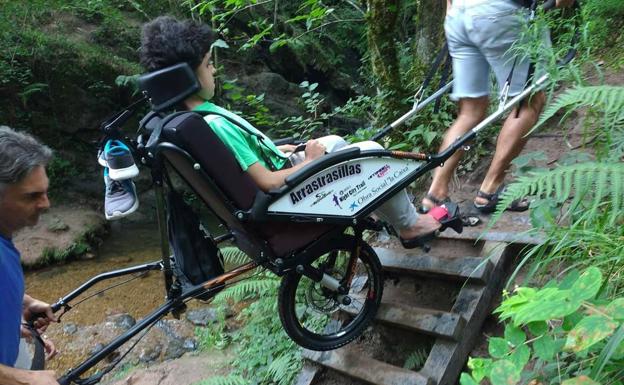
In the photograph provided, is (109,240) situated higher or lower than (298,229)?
lower

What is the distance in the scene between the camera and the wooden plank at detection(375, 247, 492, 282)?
2.46m

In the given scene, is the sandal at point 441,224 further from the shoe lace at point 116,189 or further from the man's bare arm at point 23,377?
the man's bare arm at point 23,377

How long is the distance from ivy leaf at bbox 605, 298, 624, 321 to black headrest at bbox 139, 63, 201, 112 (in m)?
1.71

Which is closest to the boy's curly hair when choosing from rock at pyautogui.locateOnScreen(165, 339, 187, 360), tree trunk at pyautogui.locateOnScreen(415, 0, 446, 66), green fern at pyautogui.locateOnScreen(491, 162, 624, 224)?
green fern at pyautogui.locateOnScreen(491, 162, 624, 224)

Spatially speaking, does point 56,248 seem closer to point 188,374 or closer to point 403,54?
point 188,374

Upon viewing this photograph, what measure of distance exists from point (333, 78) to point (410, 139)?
8393 mm

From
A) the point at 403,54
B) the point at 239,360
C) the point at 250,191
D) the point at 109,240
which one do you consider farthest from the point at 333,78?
the point at 250,191

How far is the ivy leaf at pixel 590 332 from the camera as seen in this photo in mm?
1135

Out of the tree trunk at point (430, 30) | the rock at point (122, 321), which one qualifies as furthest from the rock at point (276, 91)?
the rock at point (122, 321)

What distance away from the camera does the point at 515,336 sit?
1.32 m

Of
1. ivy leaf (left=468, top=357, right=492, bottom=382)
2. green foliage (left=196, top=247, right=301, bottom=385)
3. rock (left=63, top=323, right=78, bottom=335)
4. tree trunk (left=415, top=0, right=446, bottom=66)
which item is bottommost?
rock (left=63, top=323, right=78, bottom=335)

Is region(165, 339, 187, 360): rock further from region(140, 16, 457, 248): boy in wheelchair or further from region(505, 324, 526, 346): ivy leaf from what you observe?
region(505, 324, 526, 346): ivy leaf

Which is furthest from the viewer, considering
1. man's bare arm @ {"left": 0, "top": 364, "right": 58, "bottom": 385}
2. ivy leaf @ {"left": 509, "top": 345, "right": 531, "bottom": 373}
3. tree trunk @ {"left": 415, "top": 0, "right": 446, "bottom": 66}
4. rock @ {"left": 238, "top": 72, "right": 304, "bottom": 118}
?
rock @ {"left": 238, "top": 72, "right": 304, "bottom": 118}

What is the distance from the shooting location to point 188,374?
3570mm
